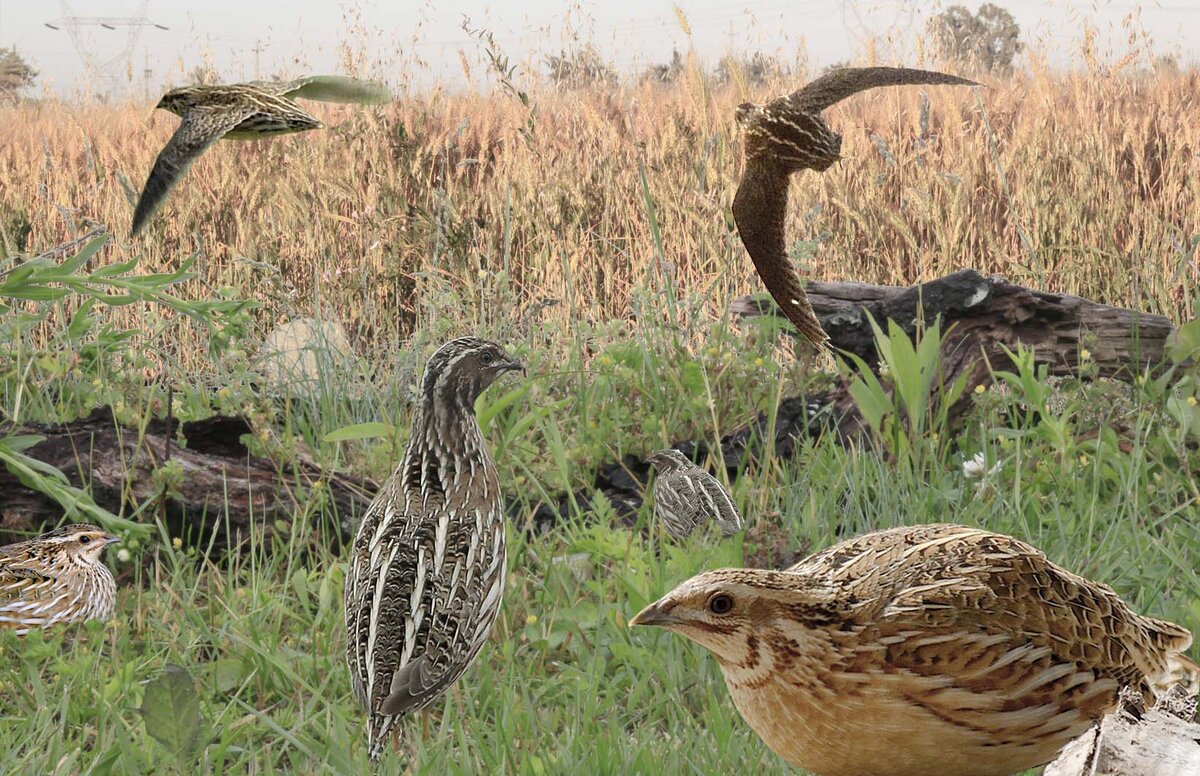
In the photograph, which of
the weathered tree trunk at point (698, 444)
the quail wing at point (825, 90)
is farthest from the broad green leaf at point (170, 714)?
the quail wing at point (825, 90)

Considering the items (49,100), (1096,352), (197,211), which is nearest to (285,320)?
(197,211)

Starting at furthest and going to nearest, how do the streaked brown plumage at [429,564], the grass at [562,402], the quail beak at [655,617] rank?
1. the grass at [562,402]
2. the streaked brown plumage at [429,564]
3. the quail beak at [655,617]

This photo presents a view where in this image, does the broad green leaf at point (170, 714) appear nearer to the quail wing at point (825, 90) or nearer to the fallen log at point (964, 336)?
the quail wing at point (825, 90)

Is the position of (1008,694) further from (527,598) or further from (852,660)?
(527,598)

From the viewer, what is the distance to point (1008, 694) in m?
2.61

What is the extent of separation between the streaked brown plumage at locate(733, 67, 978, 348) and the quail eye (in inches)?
23.7

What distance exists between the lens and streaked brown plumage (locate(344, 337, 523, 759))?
3086mm

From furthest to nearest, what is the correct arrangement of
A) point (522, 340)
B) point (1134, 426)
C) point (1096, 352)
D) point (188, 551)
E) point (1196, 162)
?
point (1196, 162) < point (522, 340) < point (1096, 352) < point (1134, 426) < point (188, 551)

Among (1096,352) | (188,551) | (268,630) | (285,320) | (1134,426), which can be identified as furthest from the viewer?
(285,320)

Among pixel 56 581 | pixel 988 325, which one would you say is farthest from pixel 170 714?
pixel 988 325

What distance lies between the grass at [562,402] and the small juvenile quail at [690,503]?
0.36 feet

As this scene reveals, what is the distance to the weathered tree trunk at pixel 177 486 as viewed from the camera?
489cm

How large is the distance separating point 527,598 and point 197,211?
6472 millimetres

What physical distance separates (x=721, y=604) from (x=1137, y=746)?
0.82 m
